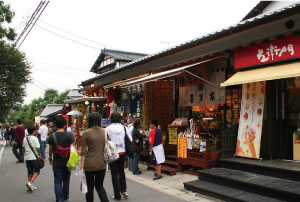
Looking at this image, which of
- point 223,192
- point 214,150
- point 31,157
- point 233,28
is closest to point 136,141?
point 214,150

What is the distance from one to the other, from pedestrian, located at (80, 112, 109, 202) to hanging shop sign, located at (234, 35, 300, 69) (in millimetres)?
5068

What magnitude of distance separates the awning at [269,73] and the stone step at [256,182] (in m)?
2.49

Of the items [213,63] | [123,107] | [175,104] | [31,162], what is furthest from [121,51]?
[31,162]

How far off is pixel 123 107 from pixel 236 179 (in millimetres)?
10061

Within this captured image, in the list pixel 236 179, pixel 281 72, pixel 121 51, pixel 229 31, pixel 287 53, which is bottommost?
pixel 236 179

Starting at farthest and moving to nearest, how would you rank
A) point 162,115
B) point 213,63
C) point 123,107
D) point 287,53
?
point 123,107 < point 162,115 < point 213,63 < point 287,53

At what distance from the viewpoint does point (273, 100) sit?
26.9ft

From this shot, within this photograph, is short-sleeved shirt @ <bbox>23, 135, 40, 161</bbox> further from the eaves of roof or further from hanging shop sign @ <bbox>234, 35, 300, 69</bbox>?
hanging shop sign @ <bbox>234, 35, 300, 69</bbox>

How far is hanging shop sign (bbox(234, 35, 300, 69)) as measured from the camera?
22.9 ft

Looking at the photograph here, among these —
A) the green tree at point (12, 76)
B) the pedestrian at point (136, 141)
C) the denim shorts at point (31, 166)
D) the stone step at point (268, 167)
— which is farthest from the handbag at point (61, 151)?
the green tree at point (12, 76)

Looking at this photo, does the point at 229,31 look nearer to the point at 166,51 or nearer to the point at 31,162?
the point at 166,51

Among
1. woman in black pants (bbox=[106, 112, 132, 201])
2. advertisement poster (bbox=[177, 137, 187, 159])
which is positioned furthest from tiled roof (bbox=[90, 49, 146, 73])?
woman in black pants (bbox=[106, 112, 132, 201])

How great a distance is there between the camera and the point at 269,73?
23.3ft

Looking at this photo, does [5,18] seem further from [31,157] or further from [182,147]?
[182,147]
